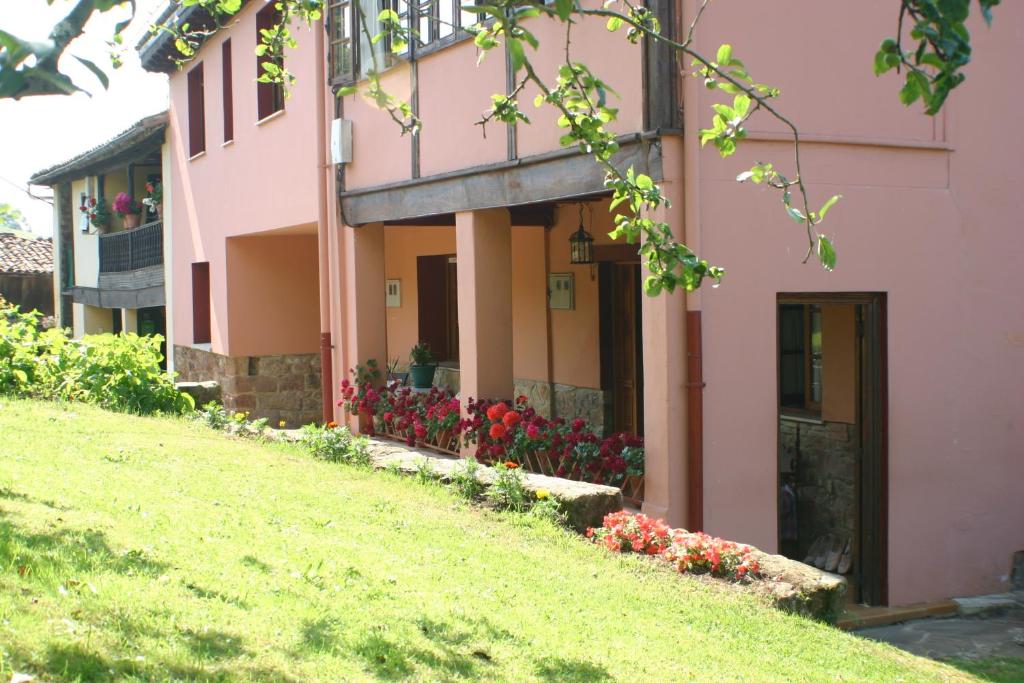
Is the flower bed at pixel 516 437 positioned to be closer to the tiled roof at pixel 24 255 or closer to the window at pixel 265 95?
the window at pixel 265 95

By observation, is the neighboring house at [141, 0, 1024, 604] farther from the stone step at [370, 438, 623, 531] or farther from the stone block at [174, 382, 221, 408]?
the stone block at [174, 382, 221, 408]

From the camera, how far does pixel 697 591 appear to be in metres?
5.96

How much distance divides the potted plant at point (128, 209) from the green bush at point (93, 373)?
1000 cm

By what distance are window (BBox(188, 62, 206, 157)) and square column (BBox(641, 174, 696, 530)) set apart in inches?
469

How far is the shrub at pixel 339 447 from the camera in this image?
898 centimetres

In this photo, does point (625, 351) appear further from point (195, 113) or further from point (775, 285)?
point (195, 113)

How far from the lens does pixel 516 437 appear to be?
868cm

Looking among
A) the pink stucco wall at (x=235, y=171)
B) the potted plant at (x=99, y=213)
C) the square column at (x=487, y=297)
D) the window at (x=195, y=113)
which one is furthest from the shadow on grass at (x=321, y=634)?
the potted plant at (x=99, y=213)

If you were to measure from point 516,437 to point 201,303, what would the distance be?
10363 mm

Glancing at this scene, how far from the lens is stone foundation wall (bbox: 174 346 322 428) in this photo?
15.7m

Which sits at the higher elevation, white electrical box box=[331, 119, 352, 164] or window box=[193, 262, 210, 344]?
white electrical box box=[331, 119, 352, 164]

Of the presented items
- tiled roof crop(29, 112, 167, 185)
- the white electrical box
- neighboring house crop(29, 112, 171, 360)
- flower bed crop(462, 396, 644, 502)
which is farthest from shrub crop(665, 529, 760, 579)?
tiled roof crop(29, 112, 167, 185)

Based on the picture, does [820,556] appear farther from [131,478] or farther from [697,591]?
[131,478]

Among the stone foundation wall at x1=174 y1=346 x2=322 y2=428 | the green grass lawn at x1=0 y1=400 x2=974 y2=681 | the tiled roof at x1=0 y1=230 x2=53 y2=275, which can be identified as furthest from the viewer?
the tiled roof at x1=0 y1=230 x2=53 y2=275
